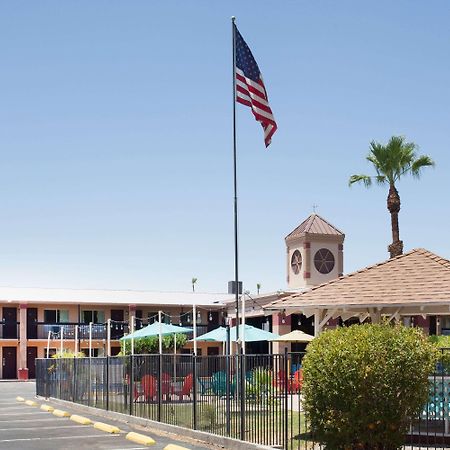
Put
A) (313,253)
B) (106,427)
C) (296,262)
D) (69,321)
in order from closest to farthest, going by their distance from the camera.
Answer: (106,427)
(313,253)
(296,262)
(69,321)

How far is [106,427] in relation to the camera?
850 inches

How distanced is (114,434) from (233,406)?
440 cm

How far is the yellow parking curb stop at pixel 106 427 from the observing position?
21.0 metres

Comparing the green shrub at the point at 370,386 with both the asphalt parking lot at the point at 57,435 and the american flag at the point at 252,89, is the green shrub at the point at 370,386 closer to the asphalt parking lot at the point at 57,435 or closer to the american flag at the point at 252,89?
the asphalt parking lot at the point at 57,435

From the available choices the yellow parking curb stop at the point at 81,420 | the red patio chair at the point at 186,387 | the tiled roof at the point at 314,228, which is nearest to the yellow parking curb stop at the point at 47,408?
the yellow parking curb stop at the point at 81,420

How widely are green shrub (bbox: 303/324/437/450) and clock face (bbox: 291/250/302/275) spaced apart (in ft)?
134

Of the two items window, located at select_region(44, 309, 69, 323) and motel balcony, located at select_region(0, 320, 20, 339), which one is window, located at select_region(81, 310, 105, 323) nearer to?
window, located at select_region(44, 309, 69, 323)

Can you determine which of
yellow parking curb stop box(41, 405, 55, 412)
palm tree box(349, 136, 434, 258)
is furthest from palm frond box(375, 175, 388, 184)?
yellow parking curb stop box(41, 405, 55, 412)

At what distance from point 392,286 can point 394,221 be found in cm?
2616

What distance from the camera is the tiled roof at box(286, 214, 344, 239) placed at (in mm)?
53438

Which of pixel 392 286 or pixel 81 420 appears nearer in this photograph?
pixel 392 286

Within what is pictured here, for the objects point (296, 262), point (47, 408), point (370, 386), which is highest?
point (296, 262)

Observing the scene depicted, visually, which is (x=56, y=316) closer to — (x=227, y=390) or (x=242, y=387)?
(x=227, y=390)

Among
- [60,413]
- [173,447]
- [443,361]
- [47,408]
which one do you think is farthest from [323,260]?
[443,361]
